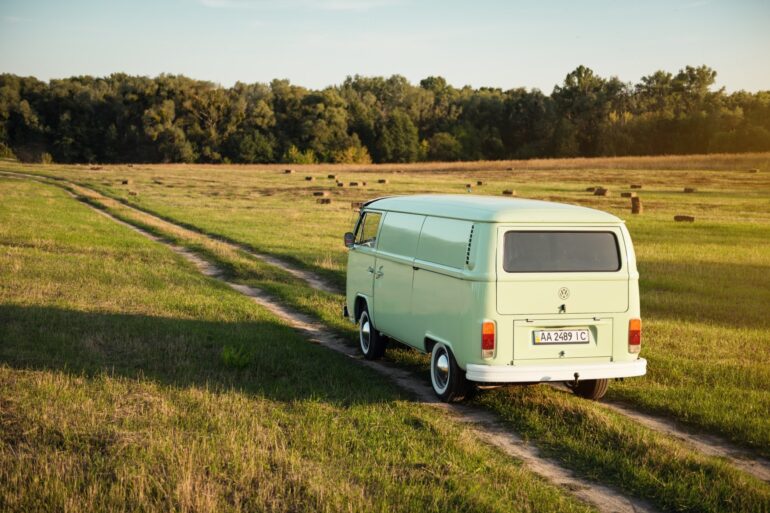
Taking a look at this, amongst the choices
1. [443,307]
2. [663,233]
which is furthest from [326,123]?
[443,307]

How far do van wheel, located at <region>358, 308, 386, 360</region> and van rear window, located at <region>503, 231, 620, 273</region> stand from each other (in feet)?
10.8

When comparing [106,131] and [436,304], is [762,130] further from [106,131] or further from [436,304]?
[436,304]

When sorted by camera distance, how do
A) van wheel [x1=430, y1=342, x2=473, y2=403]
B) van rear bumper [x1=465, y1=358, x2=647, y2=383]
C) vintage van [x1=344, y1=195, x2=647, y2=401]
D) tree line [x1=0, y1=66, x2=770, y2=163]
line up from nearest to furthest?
van rear bumper [x1=465, y1=358, x2=647, y2=383] < vintage van [x1=344, y1=195, x2=647, y2=401] < van wheel [x1=430, y1=342, x2=473, y2=403] < tree line [x1=0, y1=66, x2=770, y2=163]

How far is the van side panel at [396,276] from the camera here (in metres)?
10.6

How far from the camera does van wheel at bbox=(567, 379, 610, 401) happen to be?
385 inches

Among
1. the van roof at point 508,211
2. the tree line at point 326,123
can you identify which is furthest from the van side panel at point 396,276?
the tree line at point 326,123

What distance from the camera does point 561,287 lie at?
914 centimetres

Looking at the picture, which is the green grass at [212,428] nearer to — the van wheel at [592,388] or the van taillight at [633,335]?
the van wheel at [592,388]

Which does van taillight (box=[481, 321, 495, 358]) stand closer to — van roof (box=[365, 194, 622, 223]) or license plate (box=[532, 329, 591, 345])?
license plate (box=[532, 329, 591, 345])

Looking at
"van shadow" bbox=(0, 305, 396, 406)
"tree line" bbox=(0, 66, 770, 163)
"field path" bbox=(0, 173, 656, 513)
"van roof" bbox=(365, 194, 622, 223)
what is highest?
"tree line" bbox=(0, 66, 770, 163)

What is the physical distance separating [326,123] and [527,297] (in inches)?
4182

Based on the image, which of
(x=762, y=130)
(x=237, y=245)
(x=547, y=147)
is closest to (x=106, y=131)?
(x=547, y=147)

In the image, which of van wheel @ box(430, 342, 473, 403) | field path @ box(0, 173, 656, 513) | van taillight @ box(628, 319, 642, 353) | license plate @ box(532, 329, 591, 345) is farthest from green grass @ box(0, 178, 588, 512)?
van taillight @ box(628, 319, 642, 353)

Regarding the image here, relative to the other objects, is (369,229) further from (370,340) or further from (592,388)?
(592,388)
